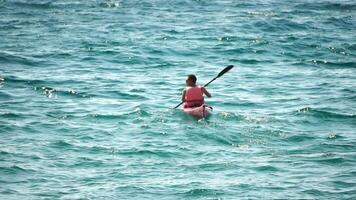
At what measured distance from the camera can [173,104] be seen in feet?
61.4

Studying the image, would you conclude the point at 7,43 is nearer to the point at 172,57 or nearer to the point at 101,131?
the point at 172,57

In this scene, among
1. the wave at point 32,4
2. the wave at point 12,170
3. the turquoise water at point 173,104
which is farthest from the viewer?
the wave at point 32,4

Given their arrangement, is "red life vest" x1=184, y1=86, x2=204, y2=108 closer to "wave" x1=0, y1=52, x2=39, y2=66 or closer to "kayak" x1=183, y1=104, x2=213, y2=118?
"kayak" x1=183, y1=104, x2=213, y2=118

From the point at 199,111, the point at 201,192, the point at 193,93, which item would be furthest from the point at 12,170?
the point at 193,93

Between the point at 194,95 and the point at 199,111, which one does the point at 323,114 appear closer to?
the point at 199,111

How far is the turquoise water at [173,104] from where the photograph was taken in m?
12.8

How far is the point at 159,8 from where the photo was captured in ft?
118

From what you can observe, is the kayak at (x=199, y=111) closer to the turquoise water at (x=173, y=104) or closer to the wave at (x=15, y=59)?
the turquoise water at (x=173, y=104)

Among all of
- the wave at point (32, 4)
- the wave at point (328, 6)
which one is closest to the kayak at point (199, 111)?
the wave at point (32, 4)

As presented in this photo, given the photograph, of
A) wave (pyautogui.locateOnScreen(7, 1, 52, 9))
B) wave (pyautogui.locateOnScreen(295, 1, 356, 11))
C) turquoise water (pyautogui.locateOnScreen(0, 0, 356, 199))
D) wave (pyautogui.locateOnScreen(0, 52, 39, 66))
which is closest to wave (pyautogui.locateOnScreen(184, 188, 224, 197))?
turquoise water (pyautogui.locateOnScreen(0, 0, 356, 199))

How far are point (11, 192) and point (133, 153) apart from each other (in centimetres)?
324

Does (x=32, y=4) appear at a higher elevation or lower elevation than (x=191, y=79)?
higher

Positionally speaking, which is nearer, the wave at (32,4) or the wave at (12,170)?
the wave at (12,170)

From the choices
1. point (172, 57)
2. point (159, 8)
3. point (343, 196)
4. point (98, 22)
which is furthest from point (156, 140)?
point (159, 8)
